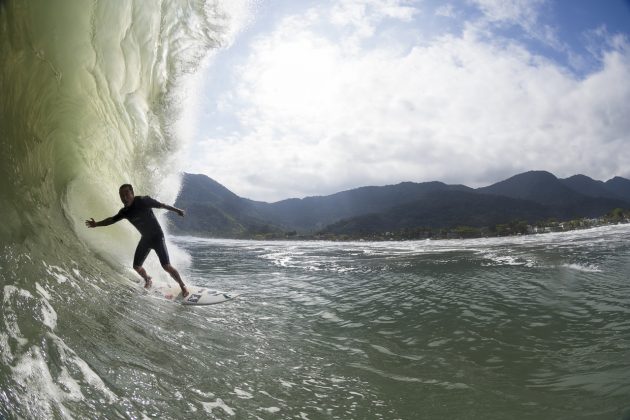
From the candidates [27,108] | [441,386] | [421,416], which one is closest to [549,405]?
[441,386]

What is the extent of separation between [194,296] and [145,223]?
2443mm

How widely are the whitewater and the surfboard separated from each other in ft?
1.75

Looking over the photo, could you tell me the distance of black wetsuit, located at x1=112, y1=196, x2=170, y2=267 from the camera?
858 centimetres

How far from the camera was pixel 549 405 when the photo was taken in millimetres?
4402

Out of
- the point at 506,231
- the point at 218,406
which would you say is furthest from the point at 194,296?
the point at 506,231

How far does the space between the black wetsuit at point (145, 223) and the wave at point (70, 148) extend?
1051mm

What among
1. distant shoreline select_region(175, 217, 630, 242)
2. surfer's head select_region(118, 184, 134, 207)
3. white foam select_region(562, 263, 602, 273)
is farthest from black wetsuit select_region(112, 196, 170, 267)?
distant shoreline select_region(175, 217, 630, 242)

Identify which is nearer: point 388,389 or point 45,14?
point 388,389

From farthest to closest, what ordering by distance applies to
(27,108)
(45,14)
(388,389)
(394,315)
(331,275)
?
(331,275) → (394,315) → (27,108) → (45,14) → (388,389)

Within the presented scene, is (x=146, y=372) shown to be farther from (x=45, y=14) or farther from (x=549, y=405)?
(x=45, y=14)

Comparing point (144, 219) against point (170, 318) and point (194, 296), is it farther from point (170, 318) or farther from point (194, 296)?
point (170, 318)

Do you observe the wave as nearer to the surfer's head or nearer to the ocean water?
the ocean water

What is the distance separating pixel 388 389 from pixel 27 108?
844 cm

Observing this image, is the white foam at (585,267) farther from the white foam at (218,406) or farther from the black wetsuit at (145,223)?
the black wetsuit at (145,223)
